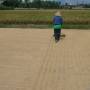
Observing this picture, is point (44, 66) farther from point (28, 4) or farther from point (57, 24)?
point (28, 4)

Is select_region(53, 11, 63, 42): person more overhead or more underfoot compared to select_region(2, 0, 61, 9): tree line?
more overhead

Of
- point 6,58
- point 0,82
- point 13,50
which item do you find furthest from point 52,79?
point 13,50

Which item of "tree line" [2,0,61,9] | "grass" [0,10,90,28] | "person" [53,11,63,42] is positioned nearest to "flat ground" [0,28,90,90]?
"person" [53,11,63,42]

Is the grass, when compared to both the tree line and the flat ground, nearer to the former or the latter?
the flat ground

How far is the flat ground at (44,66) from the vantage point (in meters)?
8.89

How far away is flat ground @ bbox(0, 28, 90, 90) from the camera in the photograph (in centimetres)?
889

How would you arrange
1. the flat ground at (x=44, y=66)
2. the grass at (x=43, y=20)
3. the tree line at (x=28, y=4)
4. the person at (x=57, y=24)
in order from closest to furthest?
the flat ground at (x=44, y=66), the person at (x=57, y=24), the grass at (x=43, y=20), the tree line at (x=28, y=4)

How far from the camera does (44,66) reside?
441 inches

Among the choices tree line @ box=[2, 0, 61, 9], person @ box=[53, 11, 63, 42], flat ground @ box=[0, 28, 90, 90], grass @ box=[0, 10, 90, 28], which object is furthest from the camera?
tree line @ box=[2, 0, 61, 9]

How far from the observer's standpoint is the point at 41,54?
13.7 metres

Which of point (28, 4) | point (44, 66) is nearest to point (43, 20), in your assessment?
point (44, 66)

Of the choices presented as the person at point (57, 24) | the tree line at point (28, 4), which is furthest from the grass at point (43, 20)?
the tree line at point (28, 4)

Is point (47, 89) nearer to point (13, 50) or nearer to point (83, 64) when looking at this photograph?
point (83, 64)

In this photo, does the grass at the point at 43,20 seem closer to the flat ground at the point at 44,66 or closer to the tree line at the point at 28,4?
the flat ground at the point at 44,66
